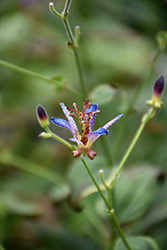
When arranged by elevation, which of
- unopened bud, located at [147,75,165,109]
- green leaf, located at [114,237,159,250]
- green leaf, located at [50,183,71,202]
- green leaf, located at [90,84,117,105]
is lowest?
green leaf, located at [50,183,71,202]

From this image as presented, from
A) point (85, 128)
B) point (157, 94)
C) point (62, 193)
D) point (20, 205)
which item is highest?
point (157, 94)

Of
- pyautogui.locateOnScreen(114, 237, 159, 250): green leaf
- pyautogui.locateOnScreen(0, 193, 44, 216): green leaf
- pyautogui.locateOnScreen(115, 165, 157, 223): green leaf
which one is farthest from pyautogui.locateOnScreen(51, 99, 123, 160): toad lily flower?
pyautogui.locateOnScreen(0, 193, 44, 216): green leaf

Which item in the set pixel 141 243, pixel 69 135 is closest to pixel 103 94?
pixel 141 243

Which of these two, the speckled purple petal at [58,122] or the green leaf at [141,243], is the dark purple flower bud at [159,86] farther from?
the green leaf at [141,243]

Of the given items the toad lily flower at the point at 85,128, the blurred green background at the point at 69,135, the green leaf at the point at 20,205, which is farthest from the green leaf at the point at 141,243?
the green leaf at the point at 20,205

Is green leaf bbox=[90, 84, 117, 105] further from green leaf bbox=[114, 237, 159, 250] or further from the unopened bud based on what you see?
green leaf bbox=[114, 237, 159, 250]

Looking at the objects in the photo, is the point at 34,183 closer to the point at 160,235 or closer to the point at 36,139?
the point at 36,139

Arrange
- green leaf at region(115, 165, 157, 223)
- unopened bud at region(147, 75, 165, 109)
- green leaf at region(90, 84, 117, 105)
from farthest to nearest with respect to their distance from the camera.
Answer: green leaf at region(115, 165, 157, 223), green leaf at region(90, 84, 117, 105), unopened bud at region(147, 75, 165, 109)

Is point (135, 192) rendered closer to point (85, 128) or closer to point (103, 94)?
point (103, 94)
